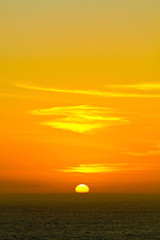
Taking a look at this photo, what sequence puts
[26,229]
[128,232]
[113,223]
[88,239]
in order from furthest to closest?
[113,223] < [26,229] < [128,232] < [88,239]

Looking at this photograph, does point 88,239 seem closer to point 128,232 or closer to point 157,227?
point 128,232

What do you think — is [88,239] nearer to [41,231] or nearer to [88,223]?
[41,231]

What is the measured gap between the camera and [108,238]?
56.7m

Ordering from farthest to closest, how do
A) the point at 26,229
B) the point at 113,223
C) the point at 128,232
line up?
1. the point at 113,223
2. the point at 26,229
3. the point at 128,232

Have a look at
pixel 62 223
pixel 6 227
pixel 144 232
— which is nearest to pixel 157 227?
pixel 144 232

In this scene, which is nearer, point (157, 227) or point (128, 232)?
point (128, 232)

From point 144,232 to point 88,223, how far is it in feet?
46.8

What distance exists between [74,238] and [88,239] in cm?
169

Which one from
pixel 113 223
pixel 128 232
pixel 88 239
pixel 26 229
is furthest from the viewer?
pixel 113 223

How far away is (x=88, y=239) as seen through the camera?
55719 millimetres

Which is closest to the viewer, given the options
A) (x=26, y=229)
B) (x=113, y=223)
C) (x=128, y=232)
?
(x=128, y=232)

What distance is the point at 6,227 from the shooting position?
230 feet

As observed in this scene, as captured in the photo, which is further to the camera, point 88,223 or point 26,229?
point 88,223

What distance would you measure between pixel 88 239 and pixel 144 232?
32.5 ft
